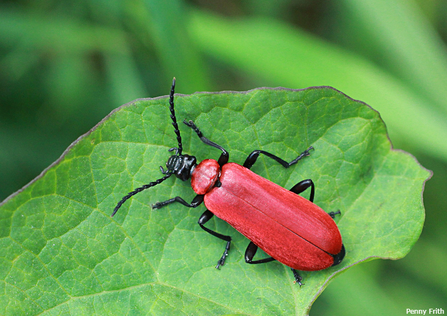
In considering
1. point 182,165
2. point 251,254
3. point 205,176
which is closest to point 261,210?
point 251,254

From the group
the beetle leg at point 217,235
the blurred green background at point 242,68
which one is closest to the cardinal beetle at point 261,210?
the beetle leg at point 217,235

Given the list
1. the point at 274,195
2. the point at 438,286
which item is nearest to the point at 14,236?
the point at 274,195

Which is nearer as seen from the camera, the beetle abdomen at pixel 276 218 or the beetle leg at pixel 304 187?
the beetle abdomen at pixel 276 218

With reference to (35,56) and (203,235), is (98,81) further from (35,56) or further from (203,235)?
(203,235)

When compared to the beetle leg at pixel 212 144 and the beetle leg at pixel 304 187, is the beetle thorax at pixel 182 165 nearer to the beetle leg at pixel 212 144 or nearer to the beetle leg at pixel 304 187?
the beetle leg at pixel 212 144

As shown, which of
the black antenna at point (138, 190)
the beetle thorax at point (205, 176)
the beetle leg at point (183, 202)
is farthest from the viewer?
the beetle thorax at point (205, 176)

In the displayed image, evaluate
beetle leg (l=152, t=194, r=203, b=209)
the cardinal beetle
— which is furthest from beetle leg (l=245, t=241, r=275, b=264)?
beetle leg (l=152, t=194, r=203, b=209)

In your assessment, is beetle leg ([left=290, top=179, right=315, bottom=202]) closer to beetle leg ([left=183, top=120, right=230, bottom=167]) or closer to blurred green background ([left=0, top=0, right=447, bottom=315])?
beetle leg ([left=183, top=120, right=230, bottom=167])
